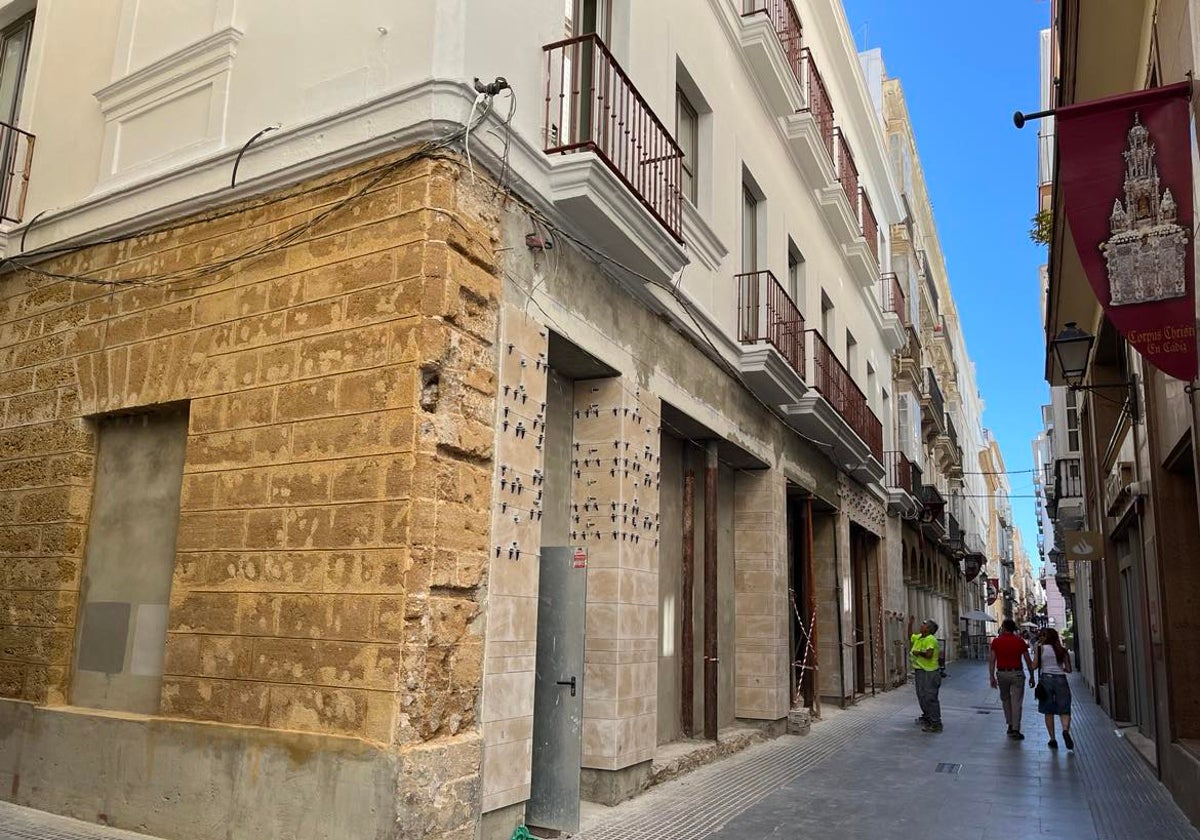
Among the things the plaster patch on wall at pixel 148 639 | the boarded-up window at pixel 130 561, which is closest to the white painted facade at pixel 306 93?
the boarded-up window at pixel 130 561

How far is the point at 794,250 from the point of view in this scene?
45.6 feet

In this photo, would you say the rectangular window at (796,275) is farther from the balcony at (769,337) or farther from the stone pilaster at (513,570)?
the stone pilaster at (513,570)

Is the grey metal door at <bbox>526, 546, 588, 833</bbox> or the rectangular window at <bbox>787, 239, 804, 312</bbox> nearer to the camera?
the grey metal door at <bbox>526, 546, 588, 833</bbox>

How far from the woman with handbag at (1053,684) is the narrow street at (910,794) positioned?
1.12 ft

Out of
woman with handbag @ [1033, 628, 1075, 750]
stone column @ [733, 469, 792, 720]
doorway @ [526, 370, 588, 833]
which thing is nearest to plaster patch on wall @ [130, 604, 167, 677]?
doorway @ [526, 370, 588, 833]

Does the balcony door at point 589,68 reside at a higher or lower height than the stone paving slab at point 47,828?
higher

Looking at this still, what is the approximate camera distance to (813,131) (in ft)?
43.5

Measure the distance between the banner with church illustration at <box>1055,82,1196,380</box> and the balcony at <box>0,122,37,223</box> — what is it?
Result: 847 cm

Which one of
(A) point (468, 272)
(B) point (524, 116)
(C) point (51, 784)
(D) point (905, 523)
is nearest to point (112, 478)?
(C) point (51, 784)

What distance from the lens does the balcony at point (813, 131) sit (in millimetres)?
13031

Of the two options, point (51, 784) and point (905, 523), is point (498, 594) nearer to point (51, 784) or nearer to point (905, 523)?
point (51, 784)

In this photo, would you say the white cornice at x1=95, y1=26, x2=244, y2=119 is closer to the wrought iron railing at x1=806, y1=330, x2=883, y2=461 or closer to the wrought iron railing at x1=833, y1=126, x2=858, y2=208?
the wrought iron railing at x1=806, y1=330, x2=883, y2=461

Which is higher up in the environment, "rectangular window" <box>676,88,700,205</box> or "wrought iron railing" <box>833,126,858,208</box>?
"wrought iron railing" <box>833,126,858,208</box>

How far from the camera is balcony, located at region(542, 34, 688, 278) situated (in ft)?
21.4
